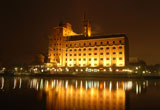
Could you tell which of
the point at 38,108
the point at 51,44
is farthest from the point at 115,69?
the point at 38,108

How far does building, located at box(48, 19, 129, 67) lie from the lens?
184 ft

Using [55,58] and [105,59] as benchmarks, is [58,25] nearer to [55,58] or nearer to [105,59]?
[55,58]

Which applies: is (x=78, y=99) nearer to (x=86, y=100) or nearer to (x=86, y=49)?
(x=86, y=100)

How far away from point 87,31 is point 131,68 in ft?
85.7

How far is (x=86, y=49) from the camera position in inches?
2435

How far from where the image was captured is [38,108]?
925 cm

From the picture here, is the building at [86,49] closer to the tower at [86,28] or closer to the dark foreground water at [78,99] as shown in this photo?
the tower at [86,28]

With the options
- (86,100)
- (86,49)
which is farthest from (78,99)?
(86,49)

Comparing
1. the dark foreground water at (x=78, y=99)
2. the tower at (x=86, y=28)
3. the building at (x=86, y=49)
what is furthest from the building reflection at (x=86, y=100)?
the tower at (x=86, y=28)

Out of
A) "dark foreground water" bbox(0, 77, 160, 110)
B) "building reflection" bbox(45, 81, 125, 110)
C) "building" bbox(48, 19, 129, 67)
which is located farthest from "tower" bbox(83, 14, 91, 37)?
"building reflection" bbox(45, 81, 125, 110)

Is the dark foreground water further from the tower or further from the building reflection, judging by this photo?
the tower

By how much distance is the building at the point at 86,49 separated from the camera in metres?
56.2

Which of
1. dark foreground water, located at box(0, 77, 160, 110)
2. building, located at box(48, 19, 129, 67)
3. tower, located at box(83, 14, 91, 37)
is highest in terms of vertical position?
tower, located at box(83, 14, 91, 37)

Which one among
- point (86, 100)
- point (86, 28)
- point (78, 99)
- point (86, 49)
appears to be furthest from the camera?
point (86, 28)
